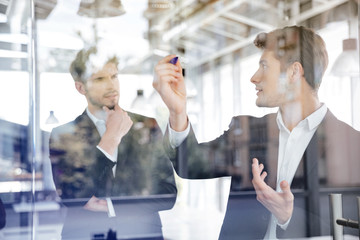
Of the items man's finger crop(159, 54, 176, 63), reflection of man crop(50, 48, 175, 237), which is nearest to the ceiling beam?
man's finger crop(159, 54, 176, 63)

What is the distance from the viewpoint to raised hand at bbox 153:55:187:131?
2.56 m

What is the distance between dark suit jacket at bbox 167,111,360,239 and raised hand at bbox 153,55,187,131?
10cm

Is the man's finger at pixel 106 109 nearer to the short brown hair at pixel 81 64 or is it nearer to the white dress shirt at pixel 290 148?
the short brown hair at pixel 81 64

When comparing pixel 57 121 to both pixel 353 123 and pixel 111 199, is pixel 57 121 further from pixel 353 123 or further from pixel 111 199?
pixel 353 123

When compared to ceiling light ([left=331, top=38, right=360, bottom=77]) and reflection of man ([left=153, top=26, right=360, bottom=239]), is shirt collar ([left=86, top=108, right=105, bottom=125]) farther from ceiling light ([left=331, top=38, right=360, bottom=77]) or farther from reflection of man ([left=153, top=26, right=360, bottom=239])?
ceiling light ([left=331, top=38, right=360, bottom=77])

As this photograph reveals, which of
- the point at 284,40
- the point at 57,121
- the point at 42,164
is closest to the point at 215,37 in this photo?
the point at 284,40

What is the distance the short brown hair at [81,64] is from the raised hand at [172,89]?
0.33m

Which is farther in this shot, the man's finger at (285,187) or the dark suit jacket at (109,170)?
the man's finger at (285,187)

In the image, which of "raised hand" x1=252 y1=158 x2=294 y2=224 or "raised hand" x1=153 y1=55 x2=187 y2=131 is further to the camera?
"raised hand" x1=252 y1=158 x2=294 y2=224

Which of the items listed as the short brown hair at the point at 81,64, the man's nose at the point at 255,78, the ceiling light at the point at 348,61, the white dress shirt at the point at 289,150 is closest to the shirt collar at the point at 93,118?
the short brown hair at the point at 81,64

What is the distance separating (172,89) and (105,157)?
0.48m

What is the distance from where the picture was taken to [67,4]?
2.45 m

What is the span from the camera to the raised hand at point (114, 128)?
248 centimetres

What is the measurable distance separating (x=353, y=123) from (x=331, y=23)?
0.56m
